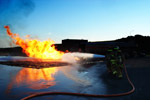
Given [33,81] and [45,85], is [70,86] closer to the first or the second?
[45,85]

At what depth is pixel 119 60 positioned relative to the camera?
8398mm

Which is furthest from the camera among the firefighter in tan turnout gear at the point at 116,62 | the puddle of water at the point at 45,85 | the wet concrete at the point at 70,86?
the firefighter in tan turnout gear at the point at 116,62

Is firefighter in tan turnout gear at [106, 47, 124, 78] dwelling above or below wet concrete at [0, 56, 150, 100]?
above

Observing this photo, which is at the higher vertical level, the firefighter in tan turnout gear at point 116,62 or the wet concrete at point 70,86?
Answer: the firefighter in tan turnout gear at point 116,62

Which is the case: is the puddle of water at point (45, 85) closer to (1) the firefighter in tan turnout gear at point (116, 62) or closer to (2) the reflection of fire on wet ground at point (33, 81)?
(2) the reflection of fire on wet ground at point (33, 81)

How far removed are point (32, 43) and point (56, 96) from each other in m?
19.3

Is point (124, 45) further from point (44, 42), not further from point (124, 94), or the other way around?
point (124, 94)

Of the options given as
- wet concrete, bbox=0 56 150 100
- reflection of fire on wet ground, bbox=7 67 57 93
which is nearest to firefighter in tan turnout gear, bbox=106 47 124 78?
wet concrete, bbox=0 56 150 100

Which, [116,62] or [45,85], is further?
[116,62]

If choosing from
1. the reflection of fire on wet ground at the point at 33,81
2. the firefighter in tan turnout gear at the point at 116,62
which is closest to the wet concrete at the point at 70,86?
the reflection of fire on wet ground at the point at 33,81

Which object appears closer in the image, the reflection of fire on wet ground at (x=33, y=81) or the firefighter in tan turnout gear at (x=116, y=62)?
the reflection of fire on wet ground at (x=33, y=81)

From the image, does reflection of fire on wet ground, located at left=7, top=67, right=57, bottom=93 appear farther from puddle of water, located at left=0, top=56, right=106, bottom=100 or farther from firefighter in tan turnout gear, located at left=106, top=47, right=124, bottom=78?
firefighter in tan turnout gear, located at left=106, top=47, right=124, bottom=78

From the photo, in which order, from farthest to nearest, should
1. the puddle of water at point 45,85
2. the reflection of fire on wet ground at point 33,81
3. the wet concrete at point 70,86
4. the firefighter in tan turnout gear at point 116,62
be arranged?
the firefighter in tan turnout gear at point 116,62 < the reflection of fire on wet ground at point 33,81 < the puddle of water at point 45,85 < the wet concrete at point 70,86

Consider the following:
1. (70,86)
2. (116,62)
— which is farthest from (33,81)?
(116,62)
